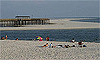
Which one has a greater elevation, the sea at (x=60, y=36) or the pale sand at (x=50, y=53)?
the pale sand at (x=50, y=53)

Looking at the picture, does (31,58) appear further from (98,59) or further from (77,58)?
(98,59)

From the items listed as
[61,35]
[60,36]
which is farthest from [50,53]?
[61,35]

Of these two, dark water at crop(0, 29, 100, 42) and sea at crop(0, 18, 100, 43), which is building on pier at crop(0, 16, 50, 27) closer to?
sea at crop(0, 18, 100, 43)

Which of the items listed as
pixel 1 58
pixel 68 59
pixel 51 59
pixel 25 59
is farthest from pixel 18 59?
pixel 68 59

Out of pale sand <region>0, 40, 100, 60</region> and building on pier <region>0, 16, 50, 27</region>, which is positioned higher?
pale sand <region>0, 40, 100, 60</region>

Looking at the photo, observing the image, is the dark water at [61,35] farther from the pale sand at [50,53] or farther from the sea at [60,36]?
the pale sand at [50,53]

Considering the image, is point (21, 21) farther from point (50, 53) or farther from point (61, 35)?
point (50, 53)

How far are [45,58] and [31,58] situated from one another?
0.93 meters

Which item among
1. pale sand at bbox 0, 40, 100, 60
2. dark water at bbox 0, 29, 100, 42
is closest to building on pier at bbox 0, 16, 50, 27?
dark water at bbox 0, 29, 100, 42

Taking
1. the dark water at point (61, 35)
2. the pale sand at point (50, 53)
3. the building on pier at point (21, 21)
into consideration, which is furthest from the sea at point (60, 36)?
the building on pier at point (21, 21)

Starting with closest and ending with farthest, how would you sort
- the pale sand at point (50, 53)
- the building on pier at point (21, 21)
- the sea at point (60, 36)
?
the pale sand at point (50, 53), the sea at point (60, 36), the building on pier at point (21, 21)

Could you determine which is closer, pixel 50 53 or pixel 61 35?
pixel 50 53

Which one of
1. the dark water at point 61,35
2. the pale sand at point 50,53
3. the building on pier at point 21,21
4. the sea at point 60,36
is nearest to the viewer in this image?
the pale sand at point 50,53

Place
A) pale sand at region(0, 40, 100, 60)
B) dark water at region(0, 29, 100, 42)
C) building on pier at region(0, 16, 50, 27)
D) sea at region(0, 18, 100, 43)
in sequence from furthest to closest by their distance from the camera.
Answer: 1. building on pier at region(0, 16, 50, 27)
2. dark water at region(0, 29, 100, 42)
3. sea at region(0, 18, 100, 43)
4. pale sand at region(0, 40, 100, 60)
